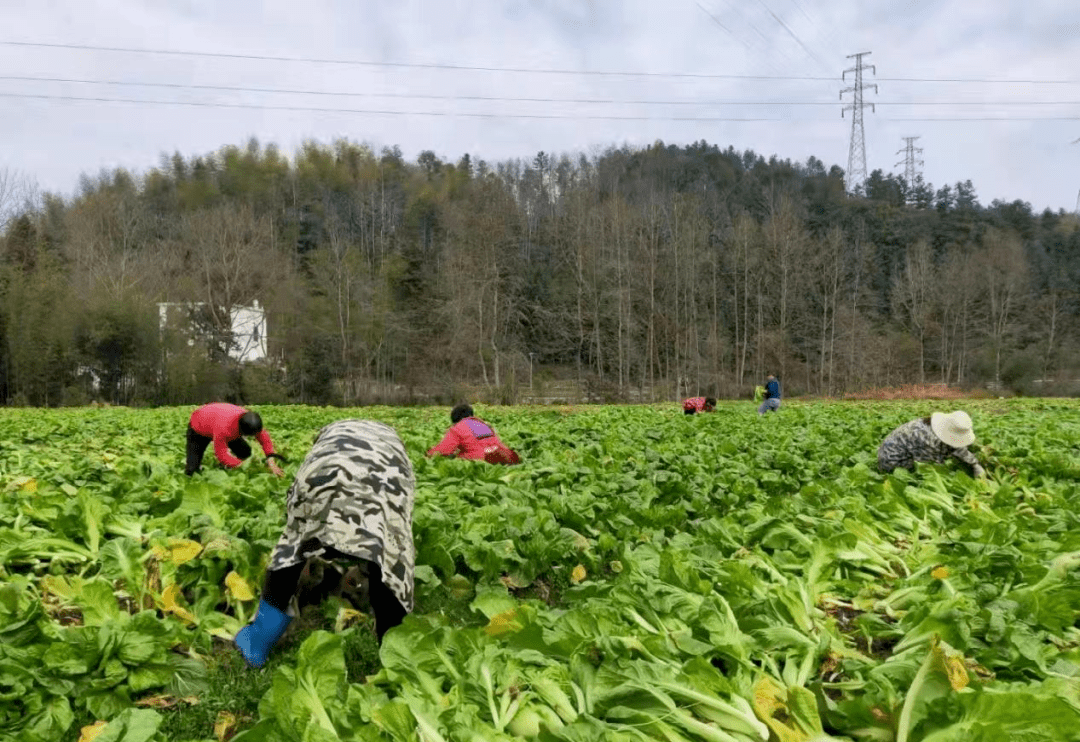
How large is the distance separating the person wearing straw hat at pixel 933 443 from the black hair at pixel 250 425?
6737 mm

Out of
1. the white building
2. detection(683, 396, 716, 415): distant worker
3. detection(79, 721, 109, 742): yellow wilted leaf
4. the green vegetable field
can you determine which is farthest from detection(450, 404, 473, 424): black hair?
the white building

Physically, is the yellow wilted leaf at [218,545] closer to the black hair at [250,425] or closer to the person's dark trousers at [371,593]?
the person's dark trousers at [371,593]

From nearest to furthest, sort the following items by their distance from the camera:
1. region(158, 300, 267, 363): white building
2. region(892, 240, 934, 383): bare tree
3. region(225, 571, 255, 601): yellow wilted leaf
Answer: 1. region(225, 571, 255, 601): yellow wilted leaf
2. region(158, 300, 267, 363): white building
3. region(892, 240, 934, 383): bare tree

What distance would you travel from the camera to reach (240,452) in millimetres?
7867

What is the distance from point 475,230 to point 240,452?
151ft

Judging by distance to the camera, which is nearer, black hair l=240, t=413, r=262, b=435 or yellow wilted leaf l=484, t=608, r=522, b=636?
yellow wilted leaf l=484, t=608, r=522, b=636

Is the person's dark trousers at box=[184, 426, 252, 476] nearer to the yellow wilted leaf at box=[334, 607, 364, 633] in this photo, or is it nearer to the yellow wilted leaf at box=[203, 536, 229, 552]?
the yellow wilted leaf at box=[203, 536, 229, 552]

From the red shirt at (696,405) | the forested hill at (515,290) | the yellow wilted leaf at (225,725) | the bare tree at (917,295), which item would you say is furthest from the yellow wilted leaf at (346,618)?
the bare tree at (917,295)

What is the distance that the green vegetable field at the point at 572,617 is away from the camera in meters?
2.42

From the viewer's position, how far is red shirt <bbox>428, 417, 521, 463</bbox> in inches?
326

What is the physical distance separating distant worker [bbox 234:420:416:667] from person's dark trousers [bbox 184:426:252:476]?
4.32 metres

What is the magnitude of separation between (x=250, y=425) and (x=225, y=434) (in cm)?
55

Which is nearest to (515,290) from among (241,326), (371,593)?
(241,326)

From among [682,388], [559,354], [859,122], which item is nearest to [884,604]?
[682,388]
